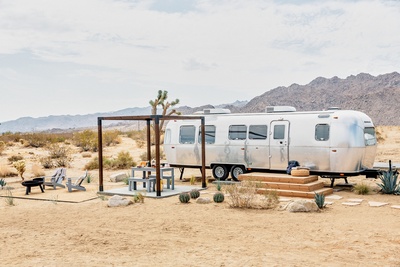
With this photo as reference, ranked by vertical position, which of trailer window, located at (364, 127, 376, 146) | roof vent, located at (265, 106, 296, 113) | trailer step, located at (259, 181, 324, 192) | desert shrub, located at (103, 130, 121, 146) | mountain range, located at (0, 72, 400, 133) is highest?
mountain range, located at (0, 72, 400, 133)

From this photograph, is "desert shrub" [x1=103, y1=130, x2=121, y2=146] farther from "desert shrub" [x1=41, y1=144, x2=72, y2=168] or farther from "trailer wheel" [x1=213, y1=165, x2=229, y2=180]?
"trailer wheel" [x1=213, y1=165, x2=229, y2=180]

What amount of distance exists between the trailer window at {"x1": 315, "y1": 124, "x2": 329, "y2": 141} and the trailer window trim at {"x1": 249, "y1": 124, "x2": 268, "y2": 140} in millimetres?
1721

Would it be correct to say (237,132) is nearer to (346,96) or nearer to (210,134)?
(210,134)

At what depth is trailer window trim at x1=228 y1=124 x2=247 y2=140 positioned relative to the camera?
1595 cm

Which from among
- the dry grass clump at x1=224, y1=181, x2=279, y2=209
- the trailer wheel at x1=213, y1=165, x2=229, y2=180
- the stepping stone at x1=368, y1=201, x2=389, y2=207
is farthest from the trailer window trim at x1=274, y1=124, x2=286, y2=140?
the stepping stone at x1=368, y1=201, x2=389, y2=207

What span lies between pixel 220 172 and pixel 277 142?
2.57m

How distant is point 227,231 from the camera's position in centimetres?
915

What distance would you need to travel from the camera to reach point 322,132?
1417cm

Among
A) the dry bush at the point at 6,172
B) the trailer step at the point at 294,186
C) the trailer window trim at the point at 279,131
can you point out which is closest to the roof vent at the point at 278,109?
the trailer window trim at the point at 279,131

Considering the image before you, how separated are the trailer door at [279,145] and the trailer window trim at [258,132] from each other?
0.76 feet

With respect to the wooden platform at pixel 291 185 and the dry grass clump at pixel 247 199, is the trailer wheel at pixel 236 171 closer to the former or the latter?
the wooden platform at pixel 291 185

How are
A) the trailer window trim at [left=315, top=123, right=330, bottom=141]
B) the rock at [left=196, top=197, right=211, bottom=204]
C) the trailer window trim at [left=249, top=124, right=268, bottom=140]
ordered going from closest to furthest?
the rock at [left=196, top=197, right=211, bottom=204] → the trailer window trim at [left=315, top=123, right=330, bottom=141] → the trailer window trim at [left=249, top=124, right=268, bottom=140]

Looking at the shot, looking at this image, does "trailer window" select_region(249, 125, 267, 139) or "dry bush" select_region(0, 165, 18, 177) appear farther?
"dry bush" select_region(0, 165, 18, 177)

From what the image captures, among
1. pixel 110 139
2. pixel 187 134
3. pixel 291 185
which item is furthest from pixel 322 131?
pixel 110 139
